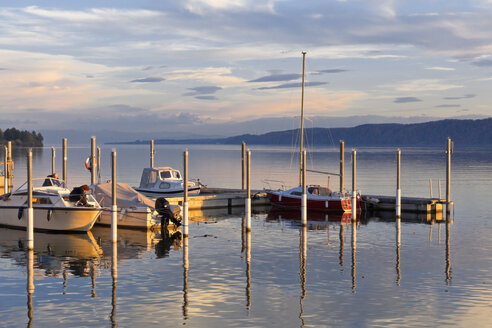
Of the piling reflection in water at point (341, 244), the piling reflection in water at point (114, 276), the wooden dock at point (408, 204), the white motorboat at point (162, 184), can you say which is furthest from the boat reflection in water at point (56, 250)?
the wooden dock at point (408, 204)

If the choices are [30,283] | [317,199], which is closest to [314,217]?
[317,199]

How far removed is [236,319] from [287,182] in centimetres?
5923

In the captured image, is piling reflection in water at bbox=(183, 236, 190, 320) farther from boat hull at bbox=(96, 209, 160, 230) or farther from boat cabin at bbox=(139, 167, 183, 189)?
boat cabin at bbox=(139, 167, 183, 189)

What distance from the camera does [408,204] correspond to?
4041 cm

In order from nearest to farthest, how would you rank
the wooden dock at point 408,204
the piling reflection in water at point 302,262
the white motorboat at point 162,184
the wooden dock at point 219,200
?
the piling reflection in water at point 302,262, the wooden dock at point 408,204, the wooden dock at point 219,200, the white motorboat at point 162,184

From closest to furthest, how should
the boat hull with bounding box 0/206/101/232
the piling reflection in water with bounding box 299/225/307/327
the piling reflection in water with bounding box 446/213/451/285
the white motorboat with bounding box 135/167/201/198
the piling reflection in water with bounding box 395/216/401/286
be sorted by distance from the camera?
the piling reflection in water with bounding box 299/225/307/327 < the piling reflection in water with bounding box 395/216/401/286 < the piling reflection in water with bounding box 446/213/451/285 < the boat hull with bounding box 0/206/101/232 < the white motorboat with bounding box 135/167/201/198

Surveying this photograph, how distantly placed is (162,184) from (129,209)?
43.7 feet

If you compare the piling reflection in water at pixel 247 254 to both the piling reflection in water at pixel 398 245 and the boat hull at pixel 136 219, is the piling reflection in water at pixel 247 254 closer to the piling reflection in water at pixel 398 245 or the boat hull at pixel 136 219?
the boat hull at pixel 136 219

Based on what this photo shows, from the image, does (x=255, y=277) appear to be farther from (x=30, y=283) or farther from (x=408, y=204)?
(x=408, y=204)

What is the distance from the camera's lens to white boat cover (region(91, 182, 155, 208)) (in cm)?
3369

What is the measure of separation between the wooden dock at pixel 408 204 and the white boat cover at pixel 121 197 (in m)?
14.6

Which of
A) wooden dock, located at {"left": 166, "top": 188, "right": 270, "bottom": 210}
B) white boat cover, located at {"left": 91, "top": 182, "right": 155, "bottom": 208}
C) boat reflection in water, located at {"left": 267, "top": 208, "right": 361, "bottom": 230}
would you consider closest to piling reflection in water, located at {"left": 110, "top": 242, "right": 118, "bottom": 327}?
white boat cover, located at {"left": 91, "top": 182, "right": 155, "bottom": 208}

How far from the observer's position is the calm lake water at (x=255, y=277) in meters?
16.6

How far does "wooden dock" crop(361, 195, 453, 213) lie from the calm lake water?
14.3ft
